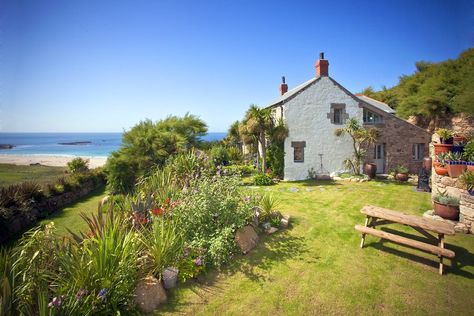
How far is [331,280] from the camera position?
4.70 metres

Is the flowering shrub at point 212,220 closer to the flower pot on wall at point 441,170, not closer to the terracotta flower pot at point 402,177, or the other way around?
the flower pot on wall at point 441,170

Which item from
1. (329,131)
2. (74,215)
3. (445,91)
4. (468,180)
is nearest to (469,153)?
(468,180)

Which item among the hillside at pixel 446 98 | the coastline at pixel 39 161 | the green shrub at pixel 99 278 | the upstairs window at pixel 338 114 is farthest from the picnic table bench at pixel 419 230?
the coastline at pixel 39 161

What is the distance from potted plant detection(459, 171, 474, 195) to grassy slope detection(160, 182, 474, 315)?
1.39 meters

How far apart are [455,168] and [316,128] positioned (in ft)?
27.4

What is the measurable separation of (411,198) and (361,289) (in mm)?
8010

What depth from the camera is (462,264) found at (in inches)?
203

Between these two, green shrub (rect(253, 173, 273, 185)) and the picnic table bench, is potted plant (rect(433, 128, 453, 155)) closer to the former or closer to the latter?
the picnic table bench

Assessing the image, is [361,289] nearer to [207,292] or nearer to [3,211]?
[207,292]

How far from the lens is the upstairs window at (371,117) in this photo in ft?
50.8

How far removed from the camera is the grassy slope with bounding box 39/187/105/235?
1003 centimetres

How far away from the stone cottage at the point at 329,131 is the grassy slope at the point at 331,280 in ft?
27.6

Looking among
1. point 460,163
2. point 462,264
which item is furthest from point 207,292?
point 460,163

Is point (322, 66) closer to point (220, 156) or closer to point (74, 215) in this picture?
point (220, 156)
